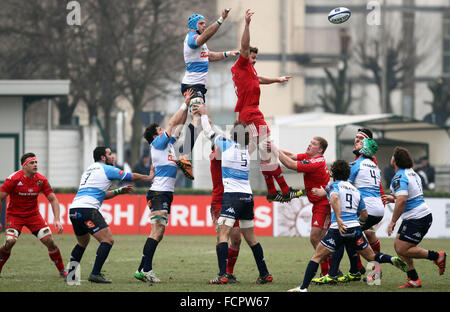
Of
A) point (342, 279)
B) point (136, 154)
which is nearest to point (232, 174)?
point (342, 279)

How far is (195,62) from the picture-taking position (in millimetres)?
15469

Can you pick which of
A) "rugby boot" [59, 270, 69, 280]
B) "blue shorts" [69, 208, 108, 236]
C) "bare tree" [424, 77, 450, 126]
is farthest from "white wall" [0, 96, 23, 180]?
"bare tree" [424, 77, 450, 126]

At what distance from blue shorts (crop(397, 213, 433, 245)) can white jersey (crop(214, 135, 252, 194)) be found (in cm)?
282

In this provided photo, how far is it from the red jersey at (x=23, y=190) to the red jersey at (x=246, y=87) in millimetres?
4003

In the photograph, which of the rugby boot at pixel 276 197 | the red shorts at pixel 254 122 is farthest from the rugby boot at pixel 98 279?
the red shorts at pixel 254 122

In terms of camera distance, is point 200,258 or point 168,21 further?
point 168,21

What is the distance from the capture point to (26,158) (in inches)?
597

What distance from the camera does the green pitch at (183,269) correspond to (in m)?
13.5

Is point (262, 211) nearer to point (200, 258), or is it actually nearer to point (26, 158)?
point (200, 258)

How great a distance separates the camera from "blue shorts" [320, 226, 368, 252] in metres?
13.2

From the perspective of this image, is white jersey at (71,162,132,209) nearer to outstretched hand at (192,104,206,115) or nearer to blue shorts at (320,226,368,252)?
outstretched hand at (192,104,206,115)

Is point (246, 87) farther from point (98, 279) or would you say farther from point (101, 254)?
point (98, 279)

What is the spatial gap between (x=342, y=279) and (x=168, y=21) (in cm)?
2459
